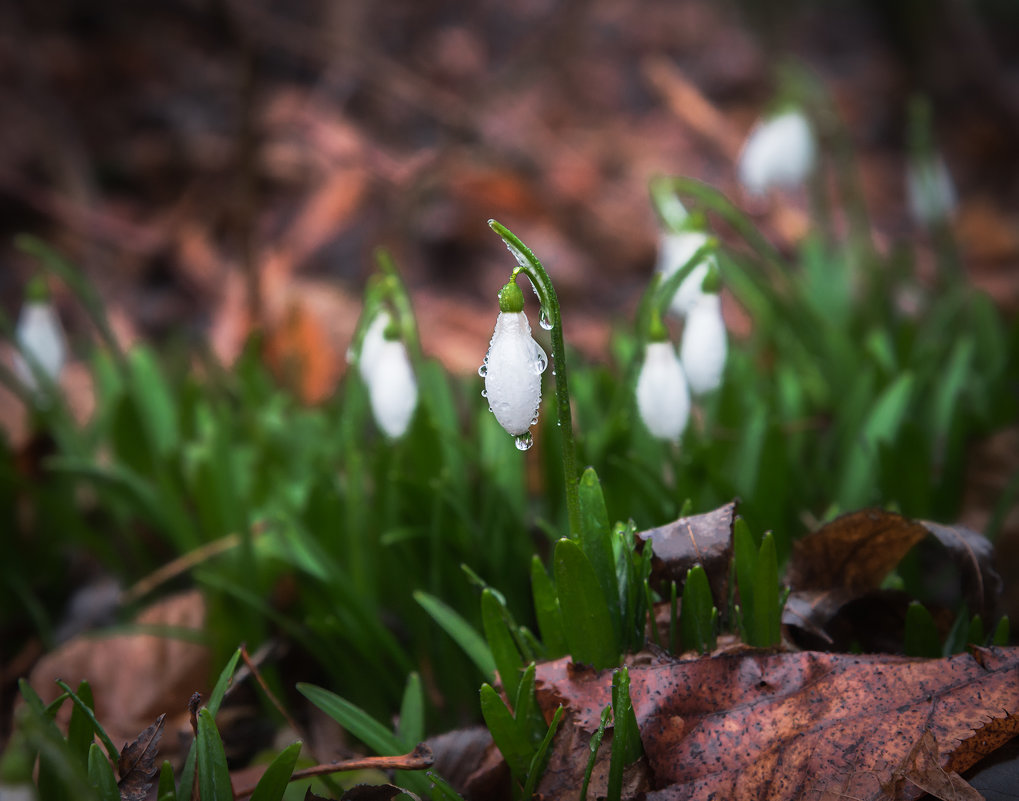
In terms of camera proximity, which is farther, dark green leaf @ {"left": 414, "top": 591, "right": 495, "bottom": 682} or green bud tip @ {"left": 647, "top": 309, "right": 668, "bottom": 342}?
green bud tip @ {"left": 647, "top": 309, "right": 668, "bottom": 342}

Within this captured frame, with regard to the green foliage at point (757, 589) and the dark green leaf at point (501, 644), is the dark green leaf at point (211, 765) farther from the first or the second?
the green foliage at point (757, 589)

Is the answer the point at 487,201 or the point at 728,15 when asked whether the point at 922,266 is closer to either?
the point at 487,201

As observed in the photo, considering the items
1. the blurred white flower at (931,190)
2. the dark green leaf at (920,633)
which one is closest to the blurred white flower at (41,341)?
the dark green leaf at (920,633)

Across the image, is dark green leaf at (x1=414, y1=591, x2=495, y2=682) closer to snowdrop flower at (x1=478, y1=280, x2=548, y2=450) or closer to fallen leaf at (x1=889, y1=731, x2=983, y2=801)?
snowdrop flower at (x1=478, y1=280, x2=548, y2=450)

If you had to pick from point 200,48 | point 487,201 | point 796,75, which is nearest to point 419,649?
point 796,75

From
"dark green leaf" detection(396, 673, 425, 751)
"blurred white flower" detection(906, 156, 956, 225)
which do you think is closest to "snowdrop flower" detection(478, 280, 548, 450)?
"dark green leaf" detection(396, 673, 425, 751)

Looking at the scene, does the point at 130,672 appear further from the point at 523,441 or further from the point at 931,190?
the point at 931,190
